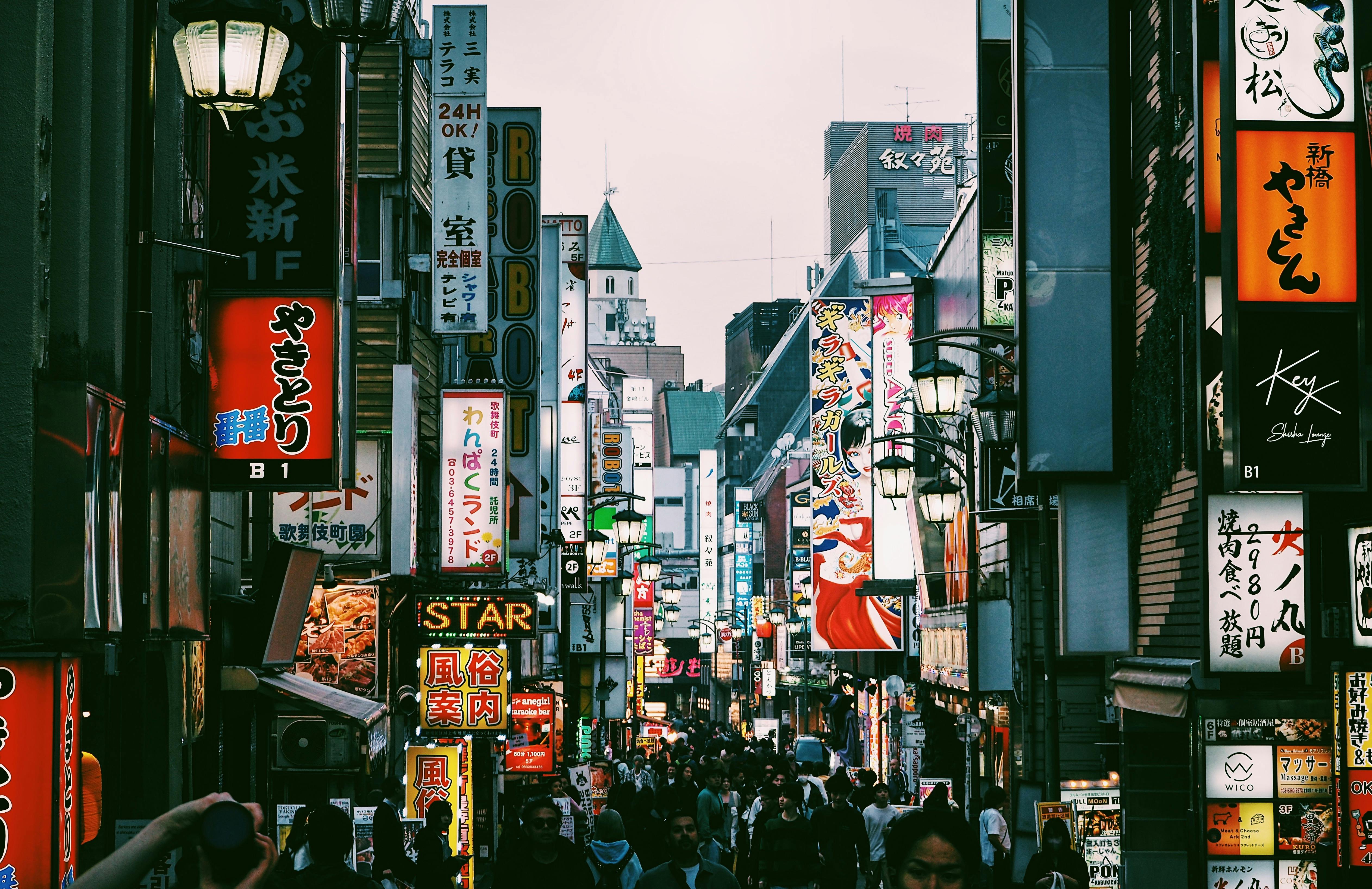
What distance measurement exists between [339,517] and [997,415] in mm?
10394

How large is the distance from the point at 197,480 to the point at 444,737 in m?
11.4

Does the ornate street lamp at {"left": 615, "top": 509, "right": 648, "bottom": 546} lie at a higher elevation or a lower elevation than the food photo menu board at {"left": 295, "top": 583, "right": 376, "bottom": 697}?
higher

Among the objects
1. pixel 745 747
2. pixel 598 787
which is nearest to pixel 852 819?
pixel 598 787

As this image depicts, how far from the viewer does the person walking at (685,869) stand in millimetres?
10578

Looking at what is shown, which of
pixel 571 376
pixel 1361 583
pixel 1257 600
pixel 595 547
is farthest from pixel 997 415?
pixel 571 376

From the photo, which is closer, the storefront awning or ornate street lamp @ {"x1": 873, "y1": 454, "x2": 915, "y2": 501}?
the storefront awning

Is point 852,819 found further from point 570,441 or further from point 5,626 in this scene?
point 570,441

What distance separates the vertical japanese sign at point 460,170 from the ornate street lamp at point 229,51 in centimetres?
1495

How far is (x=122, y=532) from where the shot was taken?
11.0 meters

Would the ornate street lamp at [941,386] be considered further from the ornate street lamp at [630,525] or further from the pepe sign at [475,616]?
the ornate street lamp at [630,525]

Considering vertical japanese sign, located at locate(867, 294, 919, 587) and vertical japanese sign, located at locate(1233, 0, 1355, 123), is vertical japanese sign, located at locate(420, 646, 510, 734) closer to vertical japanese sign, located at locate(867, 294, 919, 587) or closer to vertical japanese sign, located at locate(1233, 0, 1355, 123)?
vertical japanese sign, located at locate(1233, 0, 1355, 123)

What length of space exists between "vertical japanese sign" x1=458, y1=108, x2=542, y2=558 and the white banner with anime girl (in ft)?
32.7

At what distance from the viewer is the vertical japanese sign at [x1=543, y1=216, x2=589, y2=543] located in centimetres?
4222

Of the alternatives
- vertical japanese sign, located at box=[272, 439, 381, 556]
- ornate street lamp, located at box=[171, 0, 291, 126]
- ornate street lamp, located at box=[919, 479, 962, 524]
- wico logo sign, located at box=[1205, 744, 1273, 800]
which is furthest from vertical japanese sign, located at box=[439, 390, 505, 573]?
ornate street lamp, located at box=[171, 0, 291, 126]
